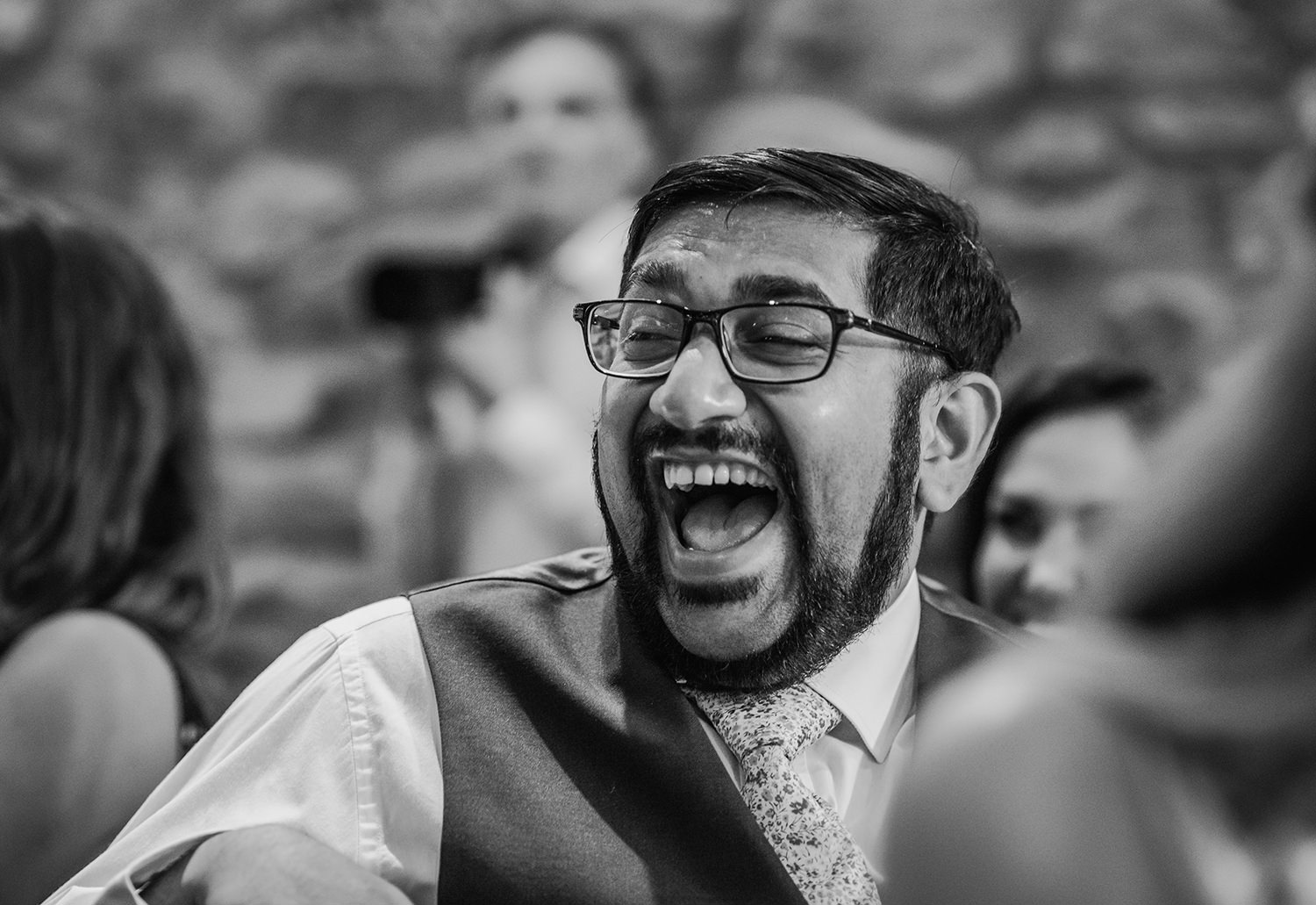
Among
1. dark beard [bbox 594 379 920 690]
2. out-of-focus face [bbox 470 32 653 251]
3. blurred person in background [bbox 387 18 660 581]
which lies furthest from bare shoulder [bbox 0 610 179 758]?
out-of-focus face [bbox 470 32 653 251]

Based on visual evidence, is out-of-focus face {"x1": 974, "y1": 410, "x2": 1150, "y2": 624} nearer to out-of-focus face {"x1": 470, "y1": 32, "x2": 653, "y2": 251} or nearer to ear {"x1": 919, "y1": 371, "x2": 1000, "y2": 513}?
ear {"x1": 919, "y1": 371, "x2": 1000, "y2": 513}

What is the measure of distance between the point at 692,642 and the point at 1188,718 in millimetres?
1019

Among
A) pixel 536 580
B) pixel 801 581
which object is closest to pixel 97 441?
pixel 536 580

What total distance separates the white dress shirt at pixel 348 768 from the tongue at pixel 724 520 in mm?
193

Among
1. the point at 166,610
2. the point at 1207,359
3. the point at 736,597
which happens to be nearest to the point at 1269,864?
the point at 736,597

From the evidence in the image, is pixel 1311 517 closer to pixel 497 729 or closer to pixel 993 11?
pixel 497 729

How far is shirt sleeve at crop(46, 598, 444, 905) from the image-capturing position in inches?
58.9

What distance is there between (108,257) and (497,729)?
1.11 metres

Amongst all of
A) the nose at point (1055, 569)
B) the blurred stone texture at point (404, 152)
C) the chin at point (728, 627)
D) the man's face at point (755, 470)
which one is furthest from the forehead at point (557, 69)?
the chin at point (728, 627)

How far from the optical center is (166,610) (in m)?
2.13

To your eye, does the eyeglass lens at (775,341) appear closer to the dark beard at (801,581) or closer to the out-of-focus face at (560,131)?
the dark beard at (801,581)

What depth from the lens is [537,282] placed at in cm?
405

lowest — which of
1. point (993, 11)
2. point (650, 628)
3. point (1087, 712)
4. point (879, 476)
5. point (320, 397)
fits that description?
point (320, 397)

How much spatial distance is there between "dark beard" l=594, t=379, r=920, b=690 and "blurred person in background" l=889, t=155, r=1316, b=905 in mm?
975
